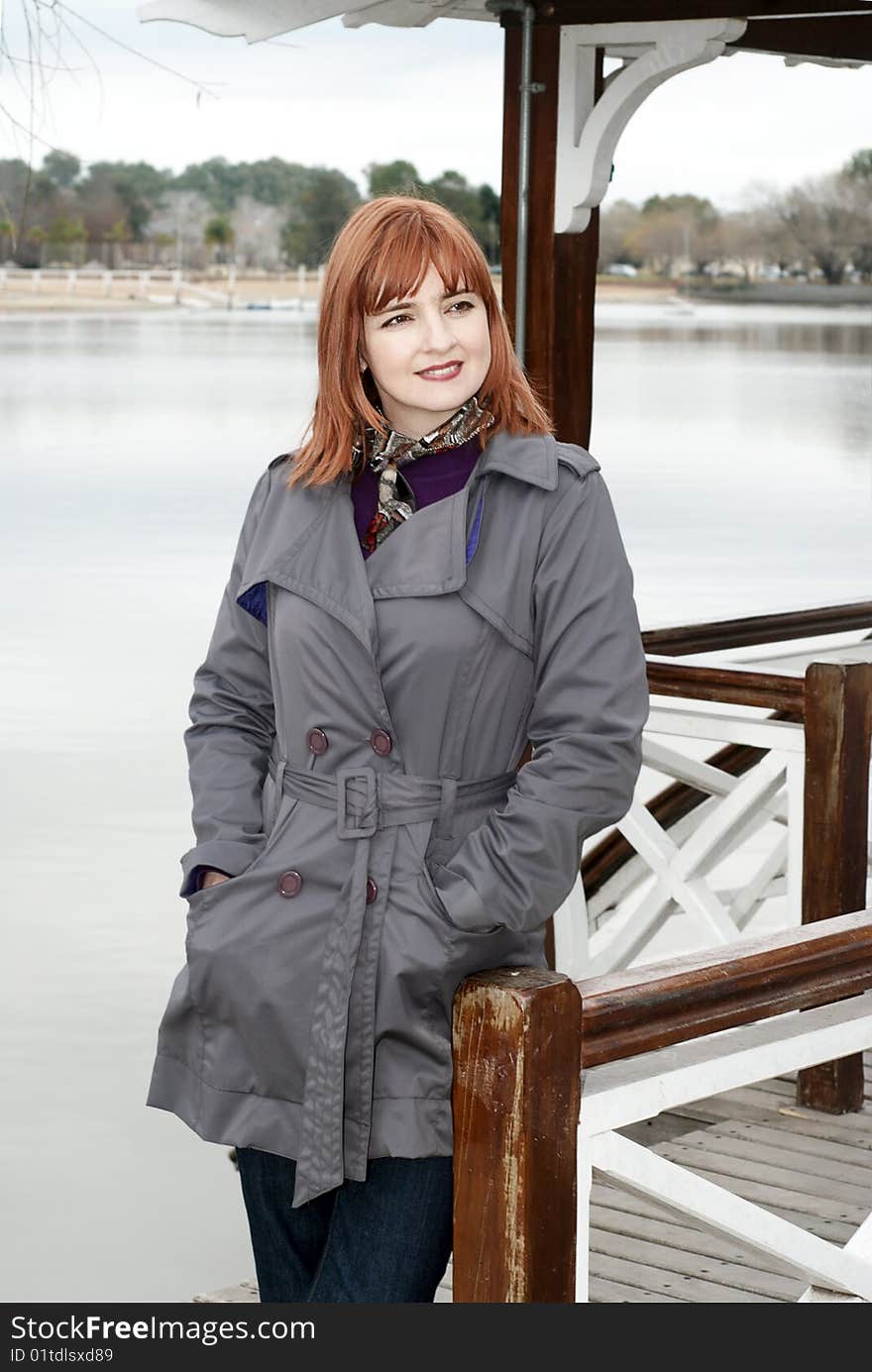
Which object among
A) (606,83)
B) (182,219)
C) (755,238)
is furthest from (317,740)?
(182,219)

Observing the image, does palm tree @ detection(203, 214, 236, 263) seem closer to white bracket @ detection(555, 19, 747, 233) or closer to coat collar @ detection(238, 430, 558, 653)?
white bracket @ detection(555, 19, 747, 233)

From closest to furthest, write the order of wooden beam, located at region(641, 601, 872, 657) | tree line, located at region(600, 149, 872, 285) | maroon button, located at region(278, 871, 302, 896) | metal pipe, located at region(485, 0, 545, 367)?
maroon button, located at region(278, 871, 302, 896), metal pipe, located at region(485, 0, 545, 367), wooden beam, located at region(641, 601, 872, 657), tree line, located at region(600, 149, 872, 285)

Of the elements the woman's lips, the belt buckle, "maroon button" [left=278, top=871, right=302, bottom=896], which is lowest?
"maroon button" [left=278, top=871, right=302, bottom=896]

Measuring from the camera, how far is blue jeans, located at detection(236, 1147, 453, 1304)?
2.15 metres

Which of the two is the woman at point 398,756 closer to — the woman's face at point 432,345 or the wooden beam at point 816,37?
the woman's face at point 432,345

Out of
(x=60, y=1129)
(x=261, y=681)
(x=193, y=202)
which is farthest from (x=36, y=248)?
(x=261, y=681)

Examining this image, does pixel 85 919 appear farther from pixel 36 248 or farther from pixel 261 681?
pixel 36 248

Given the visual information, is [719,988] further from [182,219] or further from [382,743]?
[182,219]

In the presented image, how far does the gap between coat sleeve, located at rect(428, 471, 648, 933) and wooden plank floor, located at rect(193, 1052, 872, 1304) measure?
107 centimetres

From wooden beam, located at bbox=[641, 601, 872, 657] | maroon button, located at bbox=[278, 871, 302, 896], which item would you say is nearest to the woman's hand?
maroon button, located at bbox=[278, 871, 302, 896]

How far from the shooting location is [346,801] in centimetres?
214

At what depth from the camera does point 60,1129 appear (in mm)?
8766

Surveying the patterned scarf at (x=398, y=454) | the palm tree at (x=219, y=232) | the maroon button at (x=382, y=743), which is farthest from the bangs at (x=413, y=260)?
the palm tree at (x=219, y=232)

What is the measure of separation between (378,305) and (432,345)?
68mm
